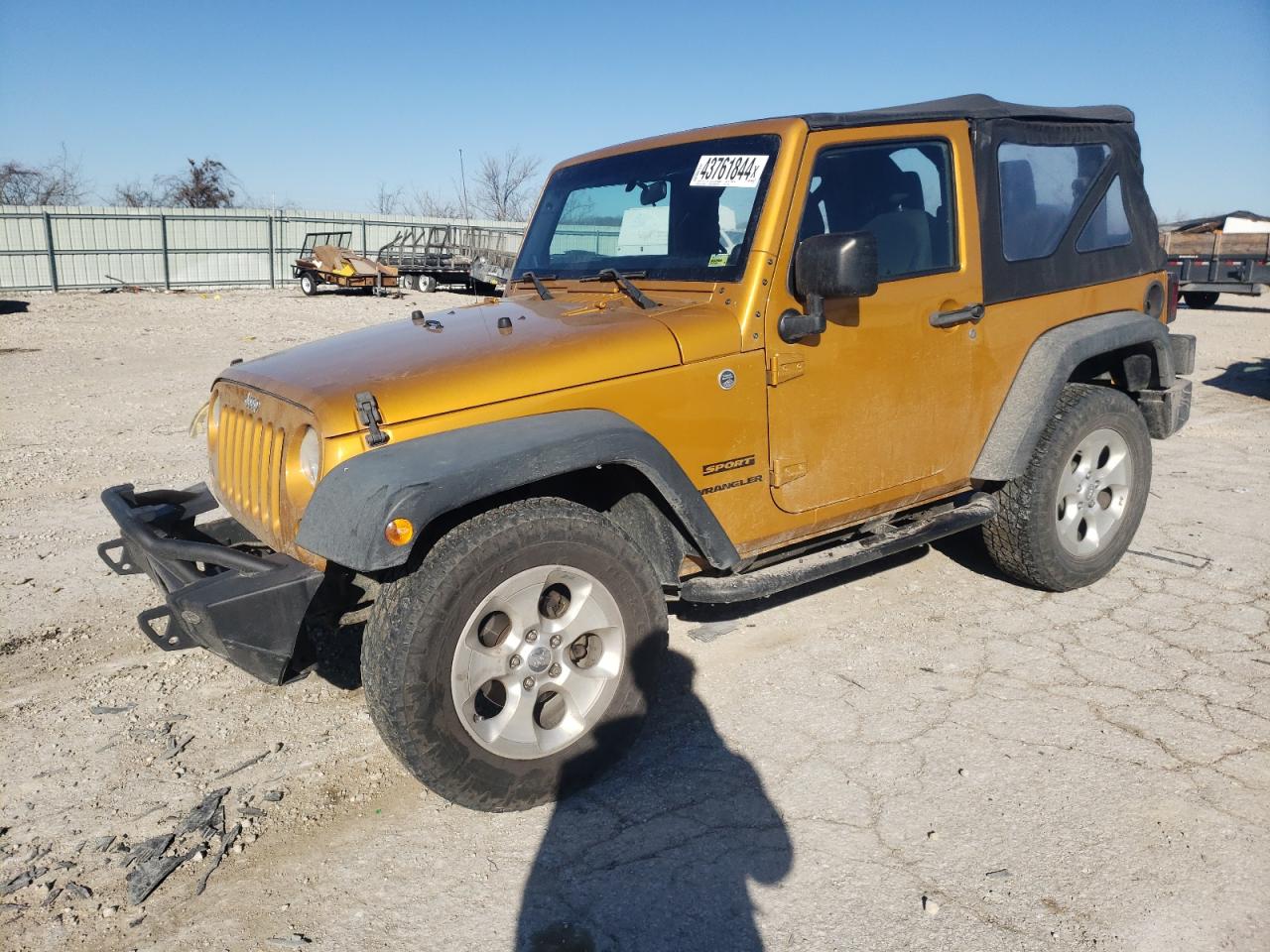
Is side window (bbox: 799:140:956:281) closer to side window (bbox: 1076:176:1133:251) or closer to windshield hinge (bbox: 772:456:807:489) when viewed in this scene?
windshield hinge (bbox: 772:456:807:489)

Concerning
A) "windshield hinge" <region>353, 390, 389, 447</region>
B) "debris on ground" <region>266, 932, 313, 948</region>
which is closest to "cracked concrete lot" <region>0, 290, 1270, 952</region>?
"debris on ground" <region>266, 932, 313, 948</region>

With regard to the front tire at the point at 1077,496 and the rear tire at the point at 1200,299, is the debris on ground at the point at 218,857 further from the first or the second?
the rear tire at the point at 1200,299

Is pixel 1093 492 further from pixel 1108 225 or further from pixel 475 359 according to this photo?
pixel 475 359

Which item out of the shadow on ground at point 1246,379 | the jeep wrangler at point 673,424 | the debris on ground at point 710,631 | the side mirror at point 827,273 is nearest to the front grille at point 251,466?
the jeep wrangler at point 673,424

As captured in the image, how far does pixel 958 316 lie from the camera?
3928mm

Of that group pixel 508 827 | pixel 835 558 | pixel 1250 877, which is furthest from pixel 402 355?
pixel 1250 877

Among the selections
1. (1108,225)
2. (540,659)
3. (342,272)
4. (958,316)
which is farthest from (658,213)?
(342,272)

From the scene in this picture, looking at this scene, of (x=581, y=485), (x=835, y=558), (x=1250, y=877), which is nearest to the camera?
(x=1250, y=877)

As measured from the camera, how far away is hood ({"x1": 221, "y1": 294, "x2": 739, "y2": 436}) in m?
2.89

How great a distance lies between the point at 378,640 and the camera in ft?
8.90

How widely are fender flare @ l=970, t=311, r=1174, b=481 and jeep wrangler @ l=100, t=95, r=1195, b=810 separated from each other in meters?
0.02

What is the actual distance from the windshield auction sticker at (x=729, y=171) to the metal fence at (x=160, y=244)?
67.4 feet

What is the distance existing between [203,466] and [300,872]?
4.95m

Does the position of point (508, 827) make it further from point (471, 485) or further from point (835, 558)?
point (835, 558)
